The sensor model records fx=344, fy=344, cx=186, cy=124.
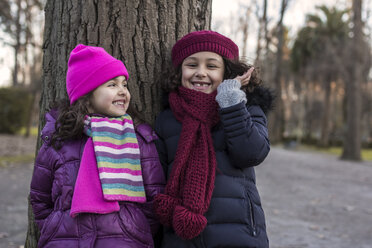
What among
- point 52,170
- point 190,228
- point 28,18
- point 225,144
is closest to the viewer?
point 190,228

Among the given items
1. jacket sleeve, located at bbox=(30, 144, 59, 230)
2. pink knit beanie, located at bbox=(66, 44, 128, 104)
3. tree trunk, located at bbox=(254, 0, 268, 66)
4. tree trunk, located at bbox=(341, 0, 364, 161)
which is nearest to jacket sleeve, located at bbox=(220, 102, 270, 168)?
pink knit beanie, located at bbox=(66, 44, 128, 104)

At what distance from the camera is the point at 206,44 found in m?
2.21

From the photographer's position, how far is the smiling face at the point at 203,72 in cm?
222

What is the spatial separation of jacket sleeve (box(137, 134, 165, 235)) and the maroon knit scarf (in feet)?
0.26

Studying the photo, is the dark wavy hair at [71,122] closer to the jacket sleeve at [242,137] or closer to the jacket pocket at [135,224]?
the jacket pocket at [135,224]

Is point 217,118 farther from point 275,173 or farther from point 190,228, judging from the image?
point 275,173

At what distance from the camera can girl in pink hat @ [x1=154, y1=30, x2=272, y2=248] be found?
195 centimetres

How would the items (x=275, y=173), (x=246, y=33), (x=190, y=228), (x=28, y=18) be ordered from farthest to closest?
(x=246, y=33), (x=28, y=18), (x=275, y=173), (x=190, y=228)

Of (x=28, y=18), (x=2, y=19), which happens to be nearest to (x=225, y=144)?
(x=2, y=19)

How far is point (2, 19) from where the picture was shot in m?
12.6

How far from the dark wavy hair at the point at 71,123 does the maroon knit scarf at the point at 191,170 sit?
57 cm

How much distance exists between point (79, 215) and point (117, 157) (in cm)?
37

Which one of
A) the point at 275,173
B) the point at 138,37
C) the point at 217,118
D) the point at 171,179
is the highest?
the point at 138,37

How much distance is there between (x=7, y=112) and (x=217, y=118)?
16791 mm
